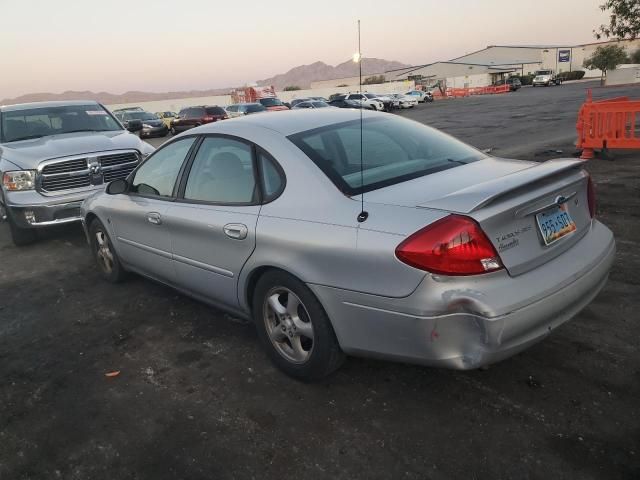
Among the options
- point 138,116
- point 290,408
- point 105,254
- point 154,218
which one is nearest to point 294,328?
point 290,408

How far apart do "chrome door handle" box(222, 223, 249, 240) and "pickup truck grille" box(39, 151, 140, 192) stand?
13.5 feet

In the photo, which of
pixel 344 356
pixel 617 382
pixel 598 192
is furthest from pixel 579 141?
pixel 344 356

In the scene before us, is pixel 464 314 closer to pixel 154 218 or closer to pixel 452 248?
pixel 452 248

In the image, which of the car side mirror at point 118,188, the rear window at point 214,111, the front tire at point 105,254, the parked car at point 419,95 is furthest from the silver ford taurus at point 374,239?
the parked car at point 419,95

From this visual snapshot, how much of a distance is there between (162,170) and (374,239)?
236cm

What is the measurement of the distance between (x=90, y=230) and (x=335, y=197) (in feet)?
11.7

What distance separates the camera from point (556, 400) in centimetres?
271

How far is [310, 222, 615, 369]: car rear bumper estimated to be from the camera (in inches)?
89.5

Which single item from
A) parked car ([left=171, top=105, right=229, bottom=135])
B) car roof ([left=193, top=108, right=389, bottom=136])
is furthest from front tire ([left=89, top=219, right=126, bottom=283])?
parked car ([left=171, top=105, right=229, bottom=135])

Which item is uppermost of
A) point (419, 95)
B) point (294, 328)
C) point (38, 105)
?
point (419, 95)

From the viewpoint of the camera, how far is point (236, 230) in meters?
3.17

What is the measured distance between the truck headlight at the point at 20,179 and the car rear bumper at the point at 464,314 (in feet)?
16.9

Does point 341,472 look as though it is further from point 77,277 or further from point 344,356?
point 77,277

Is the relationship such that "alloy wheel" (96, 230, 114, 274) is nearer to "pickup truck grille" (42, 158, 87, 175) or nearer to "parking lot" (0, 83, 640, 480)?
"parking lot" (0, 83, 640, 480)
